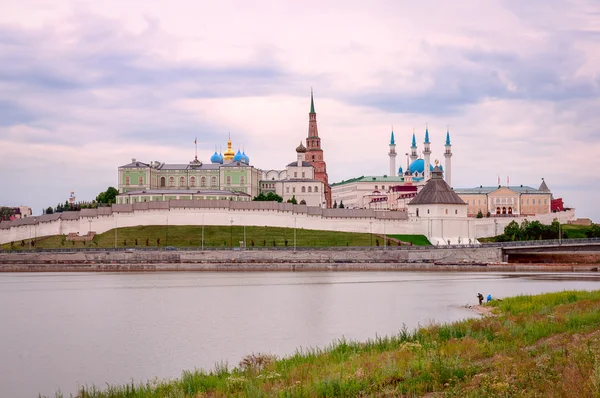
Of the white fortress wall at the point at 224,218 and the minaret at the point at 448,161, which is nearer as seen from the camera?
the white fortress wall at the point at 224,218

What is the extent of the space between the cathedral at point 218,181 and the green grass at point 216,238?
13854mm

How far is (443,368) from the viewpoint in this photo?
1259 cm

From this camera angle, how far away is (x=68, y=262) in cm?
6131

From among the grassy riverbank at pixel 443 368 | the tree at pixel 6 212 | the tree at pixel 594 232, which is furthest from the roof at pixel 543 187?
the grassy riverbank at pixel 443 368

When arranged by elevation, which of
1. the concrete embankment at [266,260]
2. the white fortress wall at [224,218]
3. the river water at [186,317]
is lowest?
the river water at [186,317]

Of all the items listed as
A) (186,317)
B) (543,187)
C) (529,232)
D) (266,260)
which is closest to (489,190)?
(543,187)

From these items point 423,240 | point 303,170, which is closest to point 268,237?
point 423,240

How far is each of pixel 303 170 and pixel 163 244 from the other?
41.7m

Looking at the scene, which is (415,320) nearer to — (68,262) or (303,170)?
(68,262)

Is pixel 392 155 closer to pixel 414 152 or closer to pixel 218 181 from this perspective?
pixel 414 152

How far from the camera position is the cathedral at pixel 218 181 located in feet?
299

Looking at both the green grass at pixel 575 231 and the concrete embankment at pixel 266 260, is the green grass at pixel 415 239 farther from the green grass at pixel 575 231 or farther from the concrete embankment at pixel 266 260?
the green grass at pixel 575 231

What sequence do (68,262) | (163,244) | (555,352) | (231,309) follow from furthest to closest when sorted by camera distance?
1. (163,244)
2. (68,262)
3. (231,309)
4. (555,352)

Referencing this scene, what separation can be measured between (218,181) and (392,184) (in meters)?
39.5
